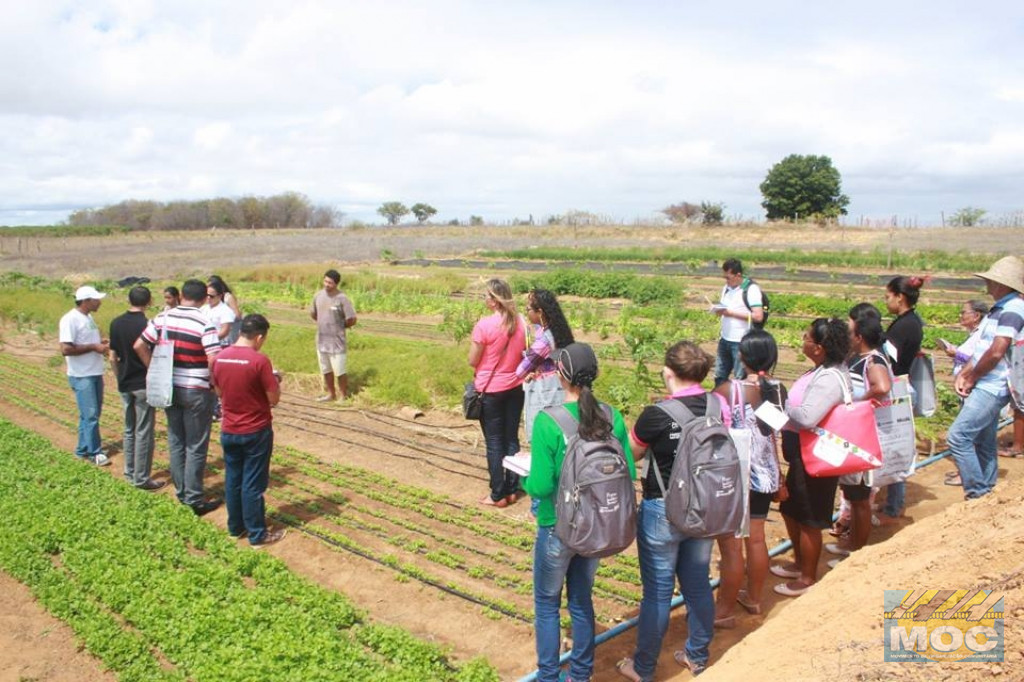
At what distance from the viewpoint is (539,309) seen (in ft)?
18.4

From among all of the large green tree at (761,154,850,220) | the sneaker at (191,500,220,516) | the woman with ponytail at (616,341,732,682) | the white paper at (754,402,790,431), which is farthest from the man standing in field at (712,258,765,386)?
the large green tree at (761,154,850,220)

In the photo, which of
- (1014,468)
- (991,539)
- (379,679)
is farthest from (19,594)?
(1014,468)

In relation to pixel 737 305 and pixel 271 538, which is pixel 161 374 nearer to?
pixel 271 538

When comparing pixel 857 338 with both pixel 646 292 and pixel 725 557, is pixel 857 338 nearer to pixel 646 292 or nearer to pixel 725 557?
pixel 725 557

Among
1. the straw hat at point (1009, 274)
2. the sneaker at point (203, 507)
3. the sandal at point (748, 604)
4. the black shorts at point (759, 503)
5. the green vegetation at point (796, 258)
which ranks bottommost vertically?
the sneaker at point (203, 507)

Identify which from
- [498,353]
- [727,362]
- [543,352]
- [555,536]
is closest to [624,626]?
[555,536]

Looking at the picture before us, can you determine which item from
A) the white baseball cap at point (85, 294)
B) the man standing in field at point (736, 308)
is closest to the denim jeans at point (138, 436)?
the white baseball cap at point (85, 294)

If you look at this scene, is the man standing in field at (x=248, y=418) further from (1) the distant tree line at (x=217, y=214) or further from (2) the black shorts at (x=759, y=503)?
(1) the distant tree line at (x=217, y=214)

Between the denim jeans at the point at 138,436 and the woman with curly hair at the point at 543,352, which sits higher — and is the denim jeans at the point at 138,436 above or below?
below

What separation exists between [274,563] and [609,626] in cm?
242

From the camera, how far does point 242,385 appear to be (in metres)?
5.55

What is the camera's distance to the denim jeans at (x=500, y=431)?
6156mm

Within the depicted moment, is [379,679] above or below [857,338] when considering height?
below

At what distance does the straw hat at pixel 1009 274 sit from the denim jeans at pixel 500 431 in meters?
3.65
